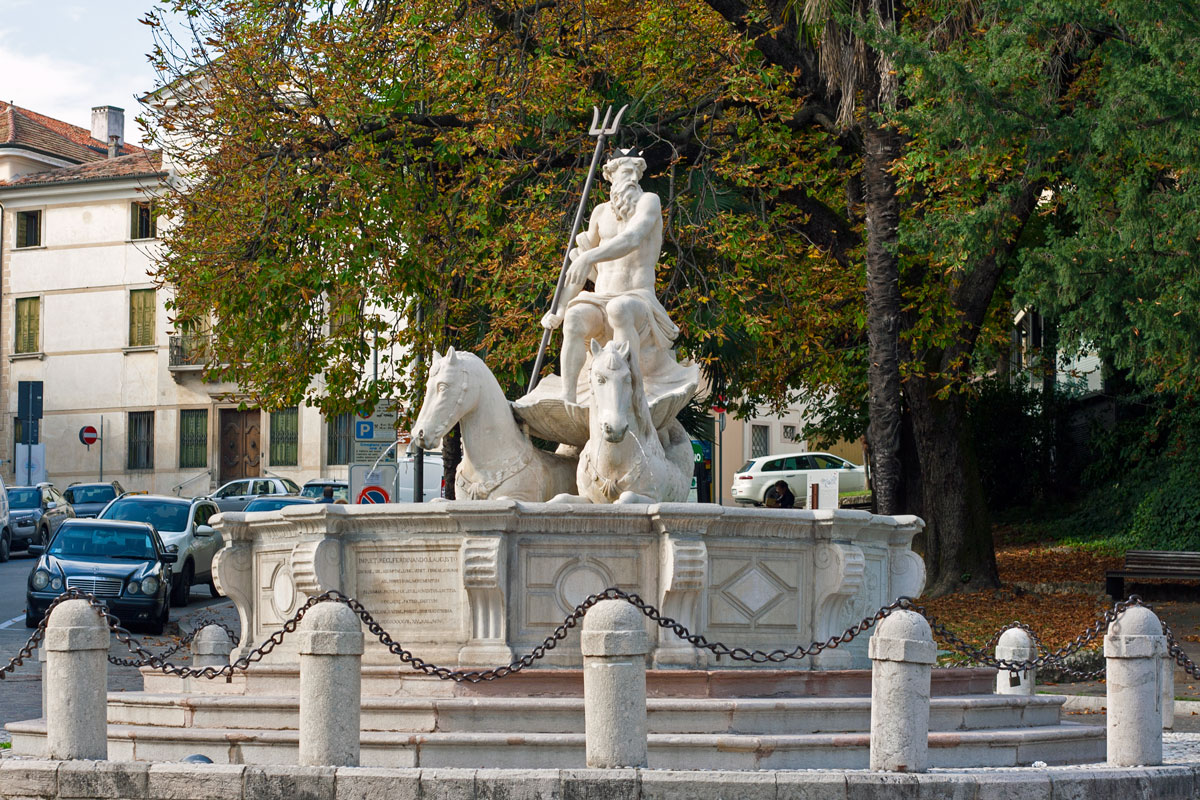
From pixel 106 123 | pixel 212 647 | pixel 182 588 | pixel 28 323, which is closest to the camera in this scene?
pixel 212 647

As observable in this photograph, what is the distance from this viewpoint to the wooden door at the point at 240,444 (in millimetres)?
52781

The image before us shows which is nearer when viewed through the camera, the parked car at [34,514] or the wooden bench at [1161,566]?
the wooden bench at [1161,566]

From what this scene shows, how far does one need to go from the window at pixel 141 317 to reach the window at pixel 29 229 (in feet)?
14.6

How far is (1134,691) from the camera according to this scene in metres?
9.22

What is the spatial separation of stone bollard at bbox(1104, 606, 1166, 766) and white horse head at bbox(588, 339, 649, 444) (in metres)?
3.71

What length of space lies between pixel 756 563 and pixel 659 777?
3435mm

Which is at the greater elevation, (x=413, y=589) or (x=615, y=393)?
(x=615, y=393)

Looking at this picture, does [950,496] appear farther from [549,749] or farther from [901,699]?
[901,699]

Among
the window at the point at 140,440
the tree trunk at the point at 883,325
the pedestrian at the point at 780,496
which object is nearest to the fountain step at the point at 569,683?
the tree trunk at the point at 883,325

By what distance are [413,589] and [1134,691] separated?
4.65 meters

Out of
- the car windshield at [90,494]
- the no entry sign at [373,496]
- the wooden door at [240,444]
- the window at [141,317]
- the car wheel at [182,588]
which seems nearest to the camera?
the no entry sign at [373,496]

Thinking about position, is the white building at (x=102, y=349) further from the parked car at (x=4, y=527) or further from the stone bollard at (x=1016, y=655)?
the stone bollard at (x=1016, y=655)

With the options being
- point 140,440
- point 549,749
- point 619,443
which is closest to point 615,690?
point 549,749

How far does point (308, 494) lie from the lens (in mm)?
38781
